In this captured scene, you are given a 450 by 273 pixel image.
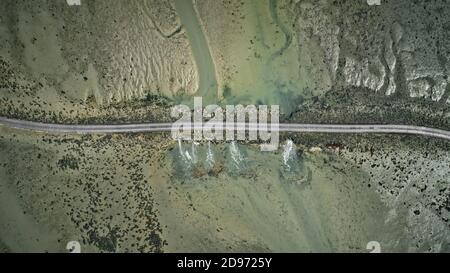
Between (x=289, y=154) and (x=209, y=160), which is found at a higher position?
(x=289, y=154)

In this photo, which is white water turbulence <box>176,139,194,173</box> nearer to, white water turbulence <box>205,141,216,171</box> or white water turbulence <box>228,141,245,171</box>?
white water turbulence <box>205,141,216,171</box>

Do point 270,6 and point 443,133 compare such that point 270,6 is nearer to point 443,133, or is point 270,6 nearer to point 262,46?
point 262,46

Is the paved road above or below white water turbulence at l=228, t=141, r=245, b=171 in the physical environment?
above

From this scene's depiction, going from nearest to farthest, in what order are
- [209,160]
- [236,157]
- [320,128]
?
[209,160] < [236,157] < [320,128]

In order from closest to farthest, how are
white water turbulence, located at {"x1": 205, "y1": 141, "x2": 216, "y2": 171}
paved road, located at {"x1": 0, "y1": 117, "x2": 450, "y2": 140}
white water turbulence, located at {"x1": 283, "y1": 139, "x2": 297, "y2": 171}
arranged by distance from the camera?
paved road, located at {"x1": 0, "y1": 117, "x2": 450, "y2": 140} → white water turbulence, located at {"x1": 205, "y1": 141, "x2": 216, "y2": 171} → white water turbulence, located at {"x1": 283, "y1": 139, "x2": 297, "y2": 171}

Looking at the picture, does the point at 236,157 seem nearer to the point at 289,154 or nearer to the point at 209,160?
the point at 209,160

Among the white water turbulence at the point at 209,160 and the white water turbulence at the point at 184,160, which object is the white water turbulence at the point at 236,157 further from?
the white water turbulence at the point at 184,160

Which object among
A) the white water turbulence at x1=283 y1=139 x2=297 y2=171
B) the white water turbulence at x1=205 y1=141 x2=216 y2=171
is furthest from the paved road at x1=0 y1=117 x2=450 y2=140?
the white water turbulence at x1=205 y1=141 x2=216 y2=171

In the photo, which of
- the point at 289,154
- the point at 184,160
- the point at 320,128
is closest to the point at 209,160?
the point at 184,160

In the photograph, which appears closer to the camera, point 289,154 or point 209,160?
point 209,160

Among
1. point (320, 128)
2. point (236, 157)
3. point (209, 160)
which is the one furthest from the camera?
point (320, 128)

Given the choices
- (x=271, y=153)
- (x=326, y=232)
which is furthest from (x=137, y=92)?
(x=326, y=232)
